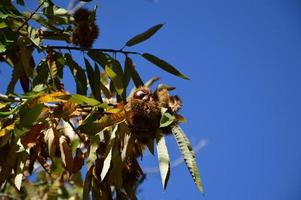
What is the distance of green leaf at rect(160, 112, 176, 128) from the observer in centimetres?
133

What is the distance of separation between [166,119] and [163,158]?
4.4 inches

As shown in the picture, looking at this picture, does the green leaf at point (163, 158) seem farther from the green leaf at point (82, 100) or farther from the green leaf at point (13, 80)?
the green leaf at point (13, 80)

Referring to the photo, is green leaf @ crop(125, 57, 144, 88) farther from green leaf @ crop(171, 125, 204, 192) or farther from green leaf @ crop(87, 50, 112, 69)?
green leaf @ crop(171, 125, 204, 192)

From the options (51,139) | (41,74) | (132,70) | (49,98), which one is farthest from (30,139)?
(132,70)

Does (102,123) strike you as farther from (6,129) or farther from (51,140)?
(6,129)

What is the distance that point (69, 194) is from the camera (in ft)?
10.2

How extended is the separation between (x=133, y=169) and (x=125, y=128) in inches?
8.3

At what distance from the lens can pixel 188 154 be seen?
4.30 ft

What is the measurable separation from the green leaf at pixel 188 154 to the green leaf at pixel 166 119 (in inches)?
1.3

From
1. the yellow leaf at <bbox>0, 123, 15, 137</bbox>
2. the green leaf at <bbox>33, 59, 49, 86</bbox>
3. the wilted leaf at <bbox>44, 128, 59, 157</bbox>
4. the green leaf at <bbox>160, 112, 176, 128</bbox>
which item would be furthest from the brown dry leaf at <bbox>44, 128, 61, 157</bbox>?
the green leaf at <bbox>160, 112, 176, 128</bbox>

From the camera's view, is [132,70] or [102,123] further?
[132,70]

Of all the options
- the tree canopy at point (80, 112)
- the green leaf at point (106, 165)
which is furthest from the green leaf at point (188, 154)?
the green leaf at point (106, 165)

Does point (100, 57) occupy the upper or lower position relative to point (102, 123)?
upper

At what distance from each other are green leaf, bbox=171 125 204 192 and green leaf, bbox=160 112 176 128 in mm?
33
